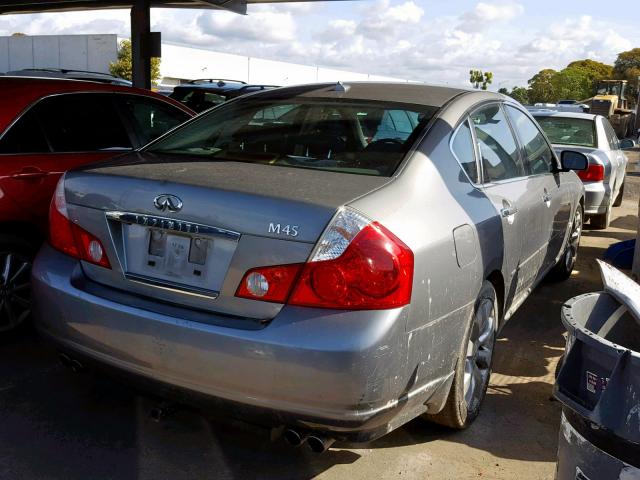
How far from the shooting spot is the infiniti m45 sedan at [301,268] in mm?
2529

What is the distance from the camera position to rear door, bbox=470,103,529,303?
3.69m

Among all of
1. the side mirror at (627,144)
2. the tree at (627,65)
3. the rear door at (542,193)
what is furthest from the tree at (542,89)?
the rear door at (542,193)

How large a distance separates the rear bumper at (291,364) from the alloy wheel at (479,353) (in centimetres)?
73

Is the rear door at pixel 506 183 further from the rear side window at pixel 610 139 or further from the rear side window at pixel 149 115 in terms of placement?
the rear side window at pixel 610 139

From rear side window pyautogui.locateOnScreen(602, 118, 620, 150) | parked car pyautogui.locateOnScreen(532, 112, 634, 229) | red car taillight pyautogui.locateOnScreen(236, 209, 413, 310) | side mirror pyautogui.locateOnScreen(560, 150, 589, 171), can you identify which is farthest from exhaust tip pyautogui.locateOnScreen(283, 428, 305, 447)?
rear side window pyautogui.locateOnScreen(602, 118, 620, 150)

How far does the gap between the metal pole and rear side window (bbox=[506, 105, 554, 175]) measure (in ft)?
32.6

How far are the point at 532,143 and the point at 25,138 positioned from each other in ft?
10.8

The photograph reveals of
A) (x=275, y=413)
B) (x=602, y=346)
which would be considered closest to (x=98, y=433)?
(x=275, y=413)

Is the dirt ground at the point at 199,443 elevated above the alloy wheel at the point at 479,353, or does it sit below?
below

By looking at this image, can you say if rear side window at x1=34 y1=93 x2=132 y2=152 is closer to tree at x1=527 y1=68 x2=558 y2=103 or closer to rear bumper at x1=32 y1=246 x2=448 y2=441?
rear bumper at x1=32 y1=246 x2=448 y2=441

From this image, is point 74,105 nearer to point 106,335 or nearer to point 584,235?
point 106,335

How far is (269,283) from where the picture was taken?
2.59 metres

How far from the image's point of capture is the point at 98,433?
11.0 feet

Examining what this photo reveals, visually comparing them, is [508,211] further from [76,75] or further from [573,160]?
[76,75]
